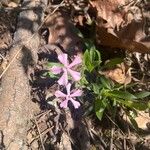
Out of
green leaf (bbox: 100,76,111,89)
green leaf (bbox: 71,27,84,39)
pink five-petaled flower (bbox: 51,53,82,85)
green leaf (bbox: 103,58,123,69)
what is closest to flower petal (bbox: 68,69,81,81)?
pink five-petaled flower (bbox: 51,53,82,85)

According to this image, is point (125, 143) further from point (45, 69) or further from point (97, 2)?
point (97, 2)

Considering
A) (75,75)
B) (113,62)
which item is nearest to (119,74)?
(113,62)

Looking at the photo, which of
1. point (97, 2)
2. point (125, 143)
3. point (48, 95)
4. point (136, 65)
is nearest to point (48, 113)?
point (48, 95)

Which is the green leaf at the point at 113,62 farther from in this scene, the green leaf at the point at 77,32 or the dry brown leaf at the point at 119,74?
the green leaf at the point at 77,32

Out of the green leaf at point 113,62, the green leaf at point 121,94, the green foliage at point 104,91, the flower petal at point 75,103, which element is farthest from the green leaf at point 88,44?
the flower petal at point 75,103

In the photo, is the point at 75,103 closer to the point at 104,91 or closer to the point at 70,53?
the point at 104,91
